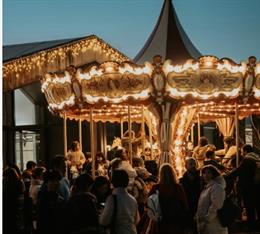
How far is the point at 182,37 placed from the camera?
14.9 metres

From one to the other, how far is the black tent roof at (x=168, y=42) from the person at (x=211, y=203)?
261 inches

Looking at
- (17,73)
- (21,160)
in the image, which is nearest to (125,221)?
(17,73)

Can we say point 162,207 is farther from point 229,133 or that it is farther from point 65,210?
point 229,133

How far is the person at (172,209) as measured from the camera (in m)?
7.33

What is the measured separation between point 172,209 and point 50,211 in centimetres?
166

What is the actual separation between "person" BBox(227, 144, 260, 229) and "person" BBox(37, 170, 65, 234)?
5145mm

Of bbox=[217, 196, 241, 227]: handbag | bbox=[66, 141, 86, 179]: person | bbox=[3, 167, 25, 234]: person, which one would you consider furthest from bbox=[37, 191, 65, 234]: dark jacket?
bbox=[66, 141, 86, 179]: person

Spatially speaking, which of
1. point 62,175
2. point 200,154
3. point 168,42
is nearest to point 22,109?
point 168,42

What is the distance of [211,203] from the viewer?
7.74 m

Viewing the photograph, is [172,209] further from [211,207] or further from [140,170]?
[140,170]

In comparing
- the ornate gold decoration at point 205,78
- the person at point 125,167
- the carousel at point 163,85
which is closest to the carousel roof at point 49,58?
the carousel at point 163,85

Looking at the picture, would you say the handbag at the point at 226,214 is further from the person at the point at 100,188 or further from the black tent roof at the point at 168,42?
the black tent roof at the point at 168,42

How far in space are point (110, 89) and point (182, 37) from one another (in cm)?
320

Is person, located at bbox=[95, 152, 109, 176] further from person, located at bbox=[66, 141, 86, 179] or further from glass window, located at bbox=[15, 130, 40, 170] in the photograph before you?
glass window, located at bbox=[15, 130, 40, 170]
